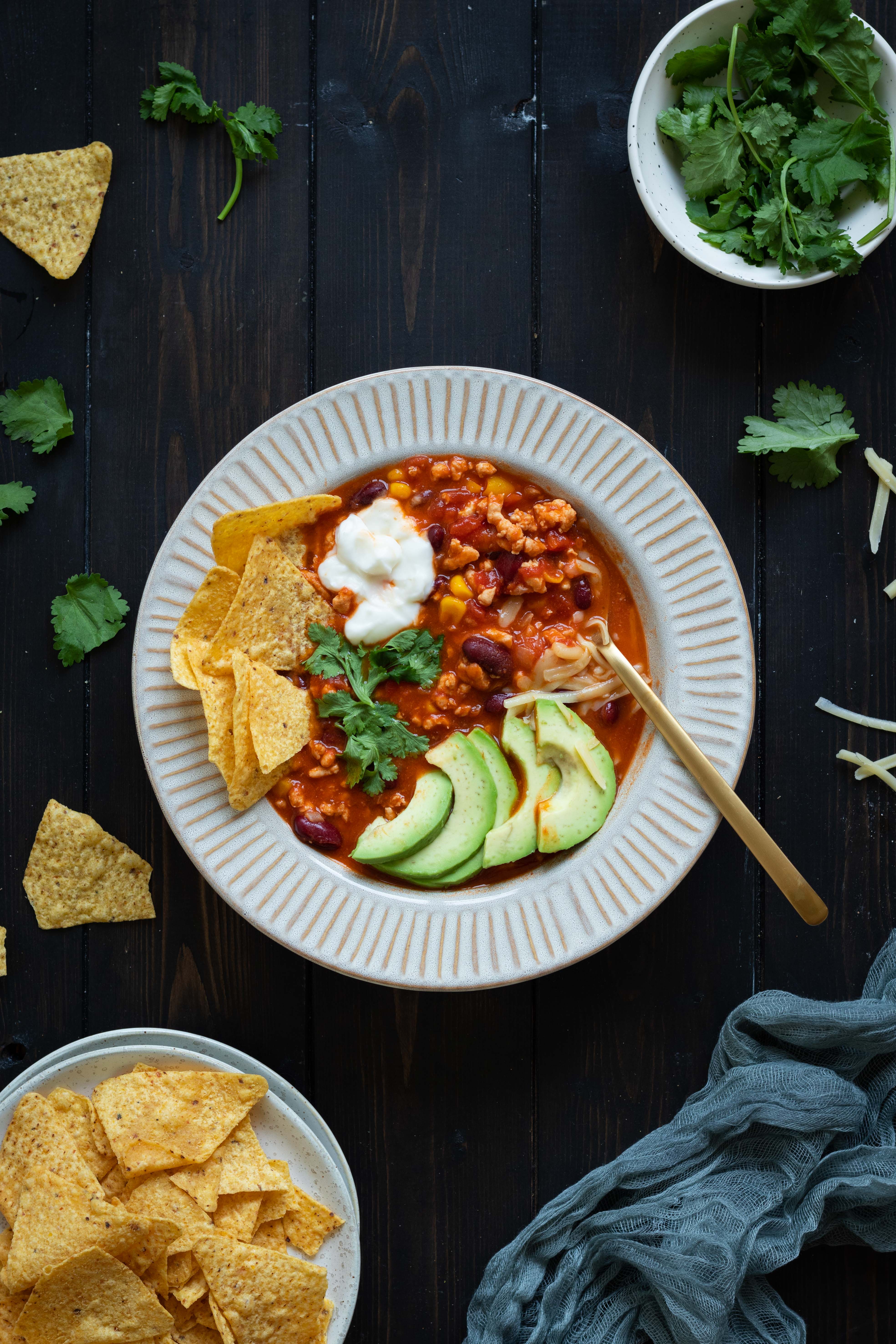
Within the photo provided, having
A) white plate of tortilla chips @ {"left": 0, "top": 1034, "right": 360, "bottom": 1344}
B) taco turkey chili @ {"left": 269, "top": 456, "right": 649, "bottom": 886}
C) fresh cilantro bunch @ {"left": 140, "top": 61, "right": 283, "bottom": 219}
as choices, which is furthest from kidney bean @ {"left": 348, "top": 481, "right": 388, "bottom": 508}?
white plate of tortilla chips @ {"left": 0, "top": 1034, "right": 360, "bottom": 1344}

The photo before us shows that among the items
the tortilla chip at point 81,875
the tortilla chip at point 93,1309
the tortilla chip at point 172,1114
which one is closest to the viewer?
the tortilla chip at point 93,1309

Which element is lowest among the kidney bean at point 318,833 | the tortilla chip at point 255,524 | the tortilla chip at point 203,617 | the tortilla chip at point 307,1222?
the tortilla chip at point 307,1222

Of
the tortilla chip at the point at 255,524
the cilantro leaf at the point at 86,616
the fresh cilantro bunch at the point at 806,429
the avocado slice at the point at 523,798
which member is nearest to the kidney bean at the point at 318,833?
the avocado slice at the point at 523,798

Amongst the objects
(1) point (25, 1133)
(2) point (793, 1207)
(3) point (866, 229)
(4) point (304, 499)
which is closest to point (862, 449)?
(3) point (866, 229)

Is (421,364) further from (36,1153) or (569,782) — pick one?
(36,1153)

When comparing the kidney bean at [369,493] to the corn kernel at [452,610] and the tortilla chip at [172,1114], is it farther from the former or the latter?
the tortilla chip at [172,1114]

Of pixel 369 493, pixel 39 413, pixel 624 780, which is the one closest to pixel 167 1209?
pixel 624 780
